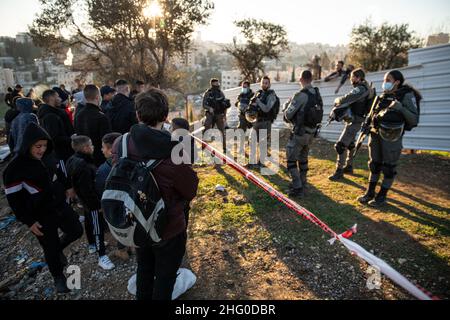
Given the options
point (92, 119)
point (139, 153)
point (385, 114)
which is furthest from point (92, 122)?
point (385, 114)

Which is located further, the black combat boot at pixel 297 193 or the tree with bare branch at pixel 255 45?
the tree with bare branch at pixel 255 45

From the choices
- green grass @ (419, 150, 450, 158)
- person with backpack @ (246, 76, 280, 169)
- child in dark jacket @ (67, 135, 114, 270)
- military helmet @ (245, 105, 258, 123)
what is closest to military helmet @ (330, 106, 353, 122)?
person with backpack @ (246, 76, 280, 169)

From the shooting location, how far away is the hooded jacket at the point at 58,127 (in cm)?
469

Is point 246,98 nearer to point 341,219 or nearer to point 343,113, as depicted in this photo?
point 343,113

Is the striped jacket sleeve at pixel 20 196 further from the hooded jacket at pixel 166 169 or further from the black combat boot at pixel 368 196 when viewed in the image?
the black combat boot at pixel 368 196

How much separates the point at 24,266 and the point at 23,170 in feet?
6.61

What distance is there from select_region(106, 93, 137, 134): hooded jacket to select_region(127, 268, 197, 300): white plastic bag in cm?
295

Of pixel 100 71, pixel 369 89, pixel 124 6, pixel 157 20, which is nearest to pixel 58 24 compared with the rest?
pixel 100 71

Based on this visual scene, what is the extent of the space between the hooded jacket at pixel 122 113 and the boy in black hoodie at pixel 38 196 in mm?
1999

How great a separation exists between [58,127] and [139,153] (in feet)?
11.8

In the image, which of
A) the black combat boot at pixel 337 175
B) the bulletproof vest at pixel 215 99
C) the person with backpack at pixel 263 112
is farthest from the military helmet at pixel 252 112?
the black combat boot at pixel 337 175

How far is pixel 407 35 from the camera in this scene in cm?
2347

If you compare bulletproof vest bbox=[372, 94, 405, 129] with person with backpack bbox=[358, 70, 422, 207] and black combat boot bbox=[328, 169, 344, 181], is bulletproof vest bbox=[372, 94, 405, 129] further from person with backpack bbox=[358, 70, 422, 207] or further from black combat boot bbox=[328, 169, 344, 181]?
black combat boot bbox=[328, 169, 344, 181]

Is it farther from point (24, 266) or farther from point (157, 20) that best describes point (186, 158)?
point (157, 20)
